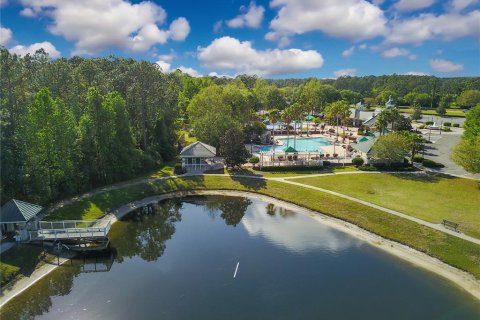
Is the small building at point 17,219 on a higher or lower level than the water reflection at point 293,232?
higher

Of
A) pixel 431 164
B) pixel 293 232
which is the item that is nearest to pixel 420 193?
pixel 431 164

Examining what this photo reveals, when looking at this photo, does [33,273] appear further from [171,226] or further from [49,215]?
[171,226]

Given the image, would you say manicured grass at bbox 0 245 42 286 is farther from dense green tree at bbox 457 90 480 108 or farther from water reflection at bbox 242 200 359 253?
dense green tree at bbox 457 90 480 108

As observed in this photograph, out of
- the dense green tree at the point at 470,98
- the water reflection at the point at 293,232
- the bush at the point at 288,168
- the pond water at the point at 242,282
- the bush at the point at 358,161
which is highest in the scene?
the dense green tree at the point at 470,98

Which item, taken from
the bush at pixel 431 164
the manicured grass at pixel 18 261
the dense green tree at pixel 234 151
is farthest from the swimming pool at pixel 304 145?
the manicured grass at pixel 18 261

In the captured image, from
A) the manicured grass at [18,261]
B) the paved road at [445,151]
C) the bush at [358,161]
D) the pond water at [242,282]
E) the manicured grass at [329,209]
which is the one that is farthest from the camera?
the bush at [358,161]

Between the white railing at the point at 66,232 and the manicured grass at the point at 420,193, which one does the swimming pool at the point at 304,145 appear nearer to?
the manicured grass at the point at 420,193

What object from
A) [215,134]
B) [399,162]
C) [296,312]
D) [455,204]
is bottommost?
[296,312]

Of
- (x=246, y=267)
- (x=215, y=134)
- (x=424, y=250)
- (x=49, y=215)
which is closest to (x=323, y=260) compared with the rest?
(x=246, y=267)

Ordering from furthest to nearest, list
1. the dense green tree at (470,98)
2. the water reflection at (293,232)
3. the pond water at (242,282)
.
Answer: the dense green tree at (470,98), the water reflection at (293,232), the pond water at (242,282)
